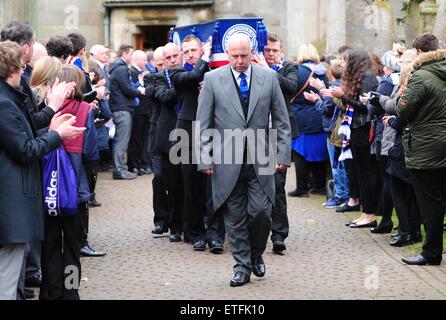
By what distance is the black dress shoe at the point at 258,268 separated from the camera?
32.3 feet

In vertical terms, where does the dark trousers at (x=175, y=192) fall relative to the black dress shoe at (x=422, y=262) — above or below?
above

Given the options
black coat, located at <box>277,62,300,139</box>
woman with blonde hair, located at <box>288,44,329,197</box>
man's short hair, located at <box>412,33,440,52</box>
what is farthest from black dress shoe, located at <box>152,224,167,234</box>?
man's short hair, located at <box>412,33,440,52</box>

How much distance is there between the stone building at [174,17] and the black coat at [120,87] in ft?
19.0

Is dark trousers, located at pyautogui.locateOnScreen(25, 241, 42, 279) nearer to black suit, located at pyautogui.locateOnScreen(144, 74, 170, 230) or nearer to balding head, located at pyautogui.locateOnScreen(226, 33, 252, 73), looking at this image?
balding head, located at pyautogui.locateOnScreen(226, 33, 252, 73)

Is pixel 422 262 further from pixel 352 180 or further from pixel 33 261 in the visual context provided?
pixel 33 261

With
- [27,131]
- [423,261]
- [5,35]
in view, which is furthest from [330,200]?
[27,131]

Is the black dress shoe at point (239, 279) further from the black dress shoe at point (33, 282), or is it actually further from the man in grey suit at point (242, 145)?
the black dress shoe at point (33, 282)

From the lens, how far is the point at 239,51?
9.62m

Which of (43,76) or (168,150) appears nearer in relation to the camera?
(43,76)

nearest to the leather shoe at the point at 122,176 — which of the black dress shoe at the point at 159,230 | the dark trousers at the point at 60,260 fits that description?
the black dress shoe at the point at 159,230

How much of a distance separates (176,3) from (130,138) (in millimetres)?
8404

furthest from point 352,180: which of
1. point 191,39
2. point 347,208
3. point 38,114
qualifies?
point 38,114

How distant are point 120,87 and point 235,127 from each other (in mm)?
8580

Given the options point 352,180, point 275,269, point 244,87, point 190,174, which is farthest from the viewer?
point 352,180
